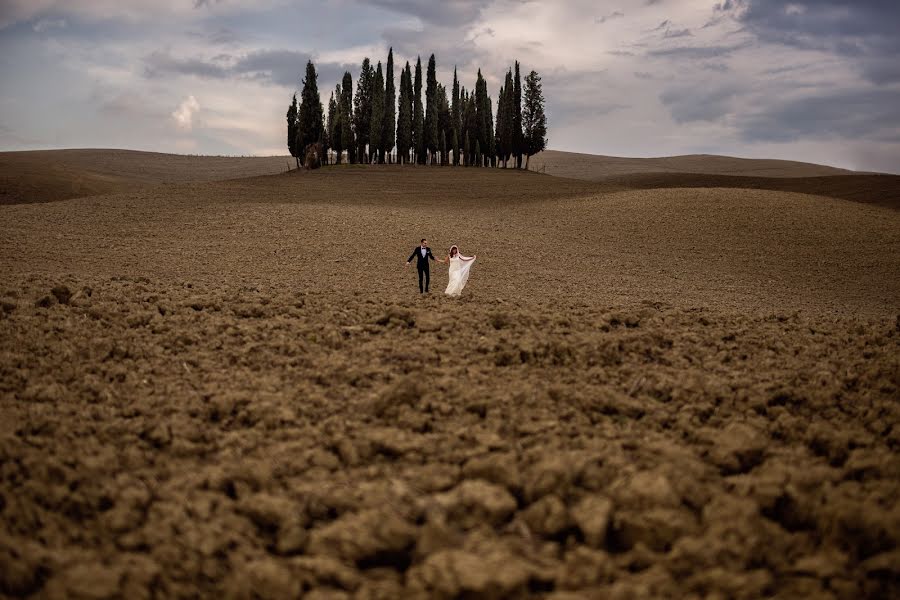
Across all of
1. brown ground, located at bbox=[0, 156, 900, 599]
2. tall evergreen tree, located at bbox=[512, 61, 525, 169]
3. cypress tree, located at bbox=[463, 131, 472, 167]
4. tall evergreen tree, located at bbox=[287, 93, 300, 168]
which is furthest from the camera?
cypress tree, located at bbox=[463, 131, 472, 167]

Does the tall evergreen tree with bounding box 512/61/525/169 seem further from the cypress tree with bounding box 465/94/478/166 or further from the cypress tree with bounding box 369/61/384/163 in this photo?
the cypress tree with bounding box 369/61/384/163

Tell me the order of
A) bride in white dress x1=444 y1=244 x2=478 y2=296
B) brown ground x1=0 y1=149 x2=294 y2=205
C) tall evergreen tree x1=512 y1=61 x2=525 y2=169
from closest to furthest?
1. bride in white dress x1=444 y1=244 x2=478 y2=296
2. brown ground x1=0 y1=149 x2=294 y2=205
3. tall evergreen tree x1=512 y1=61 x2=525 y2=169

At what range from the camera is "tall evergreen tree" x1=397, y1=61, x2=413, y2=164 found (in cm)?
6612

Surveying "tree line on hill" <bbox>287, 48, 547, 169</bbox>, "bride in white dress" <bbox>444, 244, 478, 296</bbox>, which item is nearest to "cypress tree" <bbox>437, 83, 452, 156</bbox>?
"tree line on hill" <bbox>287, 48, 547, 169</bbox>

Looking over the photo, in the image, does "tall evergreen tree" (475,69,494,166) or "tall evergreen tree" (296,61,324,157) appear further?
"tall evergreen tree" (475,69,494,166)

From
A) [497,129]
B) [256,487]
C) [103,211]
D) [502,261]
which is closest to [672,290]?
[502,261]

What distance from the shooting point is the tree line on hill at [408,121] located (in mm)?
62906

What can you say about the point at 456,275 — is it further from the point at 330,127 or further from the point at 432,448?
the point at 330,127

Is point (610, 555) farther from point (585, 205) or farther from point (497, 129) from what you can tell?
point (497, 129)

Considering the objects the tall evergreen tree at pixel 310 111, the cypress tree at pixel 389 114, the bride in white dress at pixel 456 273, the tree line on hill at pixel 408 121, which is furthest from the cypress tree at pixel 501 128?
the bride in white dress at pixel 456 273

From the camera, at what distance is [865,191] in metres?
39.5

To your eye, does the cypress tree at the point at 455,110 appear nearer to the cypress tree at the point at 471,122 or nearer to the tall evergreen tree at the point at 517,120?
the cypress tree at the point at 471,122

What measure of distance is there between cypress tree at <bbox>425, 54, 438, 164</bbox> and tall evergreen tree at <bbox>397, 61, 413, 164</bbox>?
215 cm

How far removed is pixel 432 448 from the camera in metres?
4.81
